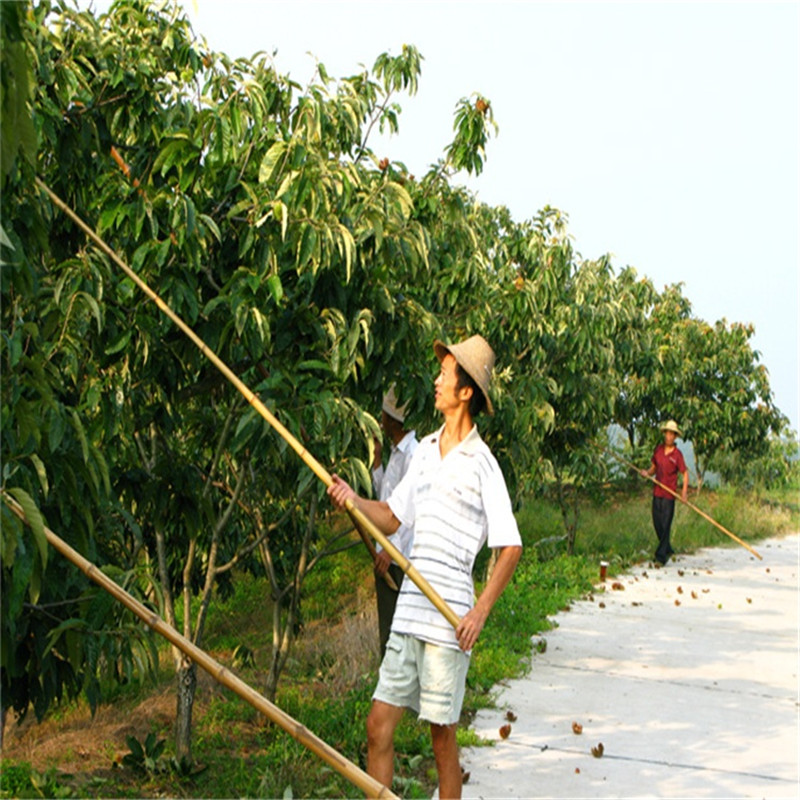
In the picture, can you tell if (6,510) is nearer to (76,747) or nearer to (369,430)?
(369,430)

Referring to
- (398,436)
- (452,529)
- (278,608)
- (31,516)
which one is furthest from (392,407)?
(31,516)

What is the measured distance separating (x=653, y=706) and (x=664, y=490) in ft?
24.7

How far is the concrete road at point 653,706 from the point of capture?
5.91 meters

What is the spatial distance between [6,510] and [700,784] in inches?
171

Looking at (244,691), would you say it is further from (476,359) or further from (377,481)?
(377,481)

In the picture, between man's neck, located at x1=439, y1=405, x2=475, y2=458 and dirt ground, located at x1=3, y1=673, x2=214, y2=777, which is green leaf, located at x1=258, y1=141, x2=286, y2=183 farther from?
dirt ground, located at x1=3, y1=673, x2=214, y2=777

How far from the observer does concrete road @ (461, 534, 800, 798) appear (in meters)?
5.91

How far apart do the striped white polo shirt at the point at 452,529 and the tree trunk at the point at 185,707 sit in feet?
5.98

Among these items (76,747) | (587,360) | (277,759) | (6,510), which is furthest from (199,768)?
(587,360)

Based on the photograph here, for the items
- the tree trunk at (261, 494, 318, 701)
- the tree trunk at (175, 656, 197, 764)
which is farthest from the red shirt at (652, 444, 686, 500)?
the tree trunk at (175, 656, 197, 764)

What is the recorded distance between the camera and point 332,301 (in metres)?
5.58

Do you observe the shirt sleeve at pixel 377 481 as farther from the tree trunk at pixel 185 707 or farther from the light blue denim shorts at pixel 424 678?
the light blue denim shorts at pixel 424 678

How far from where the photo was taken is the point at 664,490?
14.7m

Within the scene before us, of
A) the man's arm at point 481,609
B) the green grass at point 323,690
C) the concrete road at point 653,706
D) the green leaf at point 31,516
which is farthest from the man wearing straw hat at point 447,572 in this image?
the green leaf at point 31,516
